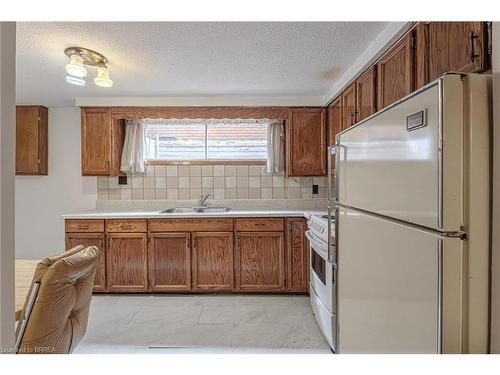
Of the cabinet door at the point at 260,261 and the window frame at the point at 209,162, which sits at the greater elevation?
the window frame at the point at 209,162

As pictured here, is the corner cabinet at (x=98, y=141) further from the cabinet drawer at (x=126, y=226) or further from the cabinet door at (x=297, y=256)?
the cabinet door at (x=297, y=256)

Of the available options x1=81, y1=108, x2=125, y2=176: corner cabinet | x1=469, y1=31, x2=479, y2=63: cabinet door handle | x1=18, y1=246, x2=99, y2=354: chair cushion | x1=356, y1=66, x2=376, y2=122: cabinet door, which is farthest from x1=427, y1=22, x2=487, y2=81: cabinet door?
x1=81, y1=108, x2=125, y2=176: corner cabinet

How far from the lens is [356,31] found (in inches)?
68.5

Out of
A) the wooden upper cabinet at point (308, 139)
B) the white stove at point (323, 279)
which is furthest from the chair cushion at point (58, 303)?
the wooden upper cabinet at point (308, 139)

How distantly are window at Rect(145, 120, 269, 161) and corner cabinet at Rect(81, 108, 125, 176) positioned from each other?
44cm

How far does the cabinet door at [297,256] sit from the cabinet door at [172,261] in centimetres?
107

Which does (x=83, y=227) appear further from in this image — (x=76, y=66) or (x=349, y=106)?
(x=349, y=106)

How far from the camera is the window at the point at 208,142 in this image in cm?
338

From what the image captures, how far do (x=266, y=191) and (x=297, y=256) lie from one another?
0.93 m

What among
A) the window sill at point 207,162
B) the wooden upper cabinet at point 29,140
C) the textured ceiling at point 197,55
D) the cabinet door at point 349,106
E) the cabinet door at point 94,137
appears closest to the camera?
the textured ceiling at point 197,55

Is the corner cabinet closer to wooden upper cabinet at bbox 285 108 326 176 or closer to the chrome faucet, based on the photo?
the chrome faucet

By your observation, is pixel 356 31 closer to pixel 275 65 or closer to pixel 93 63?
pixel 275 65

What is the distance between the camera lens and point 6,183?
0.56m
